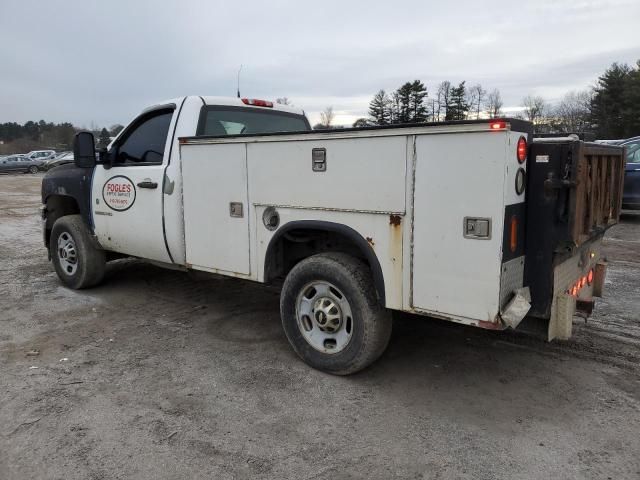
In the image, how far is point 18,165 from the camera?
38031mm

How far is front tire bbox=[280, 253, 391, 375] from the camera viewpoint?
367 centimetres

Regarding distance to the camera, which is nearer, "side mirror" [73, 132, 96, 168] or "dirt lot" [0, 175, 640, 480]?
"dirt lot" [0, 175, 640, 480]

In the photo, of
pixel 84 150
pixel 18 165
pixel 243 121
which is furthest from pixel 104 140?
pixel 18 165

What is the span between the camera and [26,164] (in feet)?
126

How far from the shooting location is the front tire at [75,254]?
20.1ft

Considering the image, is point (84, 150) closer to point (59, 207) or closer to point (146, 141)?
point (146, 141)

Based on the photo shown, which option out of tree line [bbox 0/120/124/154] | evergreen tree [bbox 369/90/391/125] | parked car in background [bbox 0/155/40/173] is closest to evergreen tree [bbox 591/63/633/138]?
evergreen tree [bbox 369/90/391/125]

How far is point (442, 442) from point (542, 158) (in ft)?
5.78

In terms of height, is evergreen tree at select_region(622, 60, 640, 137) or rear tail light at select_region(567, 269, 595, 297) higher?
evergreen tree at select_region(622, 60, 640, 137)

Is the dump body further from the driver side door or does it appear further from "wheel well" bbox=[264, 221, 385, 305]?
the driver side door

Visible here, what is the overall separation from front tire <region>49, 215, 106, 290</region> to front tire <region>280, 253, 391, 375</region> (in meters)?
3.09

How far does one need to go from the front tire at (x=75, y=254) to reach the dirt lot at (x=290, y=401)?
64 cm

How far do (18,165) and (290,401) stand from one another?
40927mm

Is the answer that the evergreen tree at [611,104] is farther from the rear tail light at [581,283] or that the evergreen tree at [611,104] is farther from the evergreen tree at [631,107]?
the rear tail light at [581,283]
